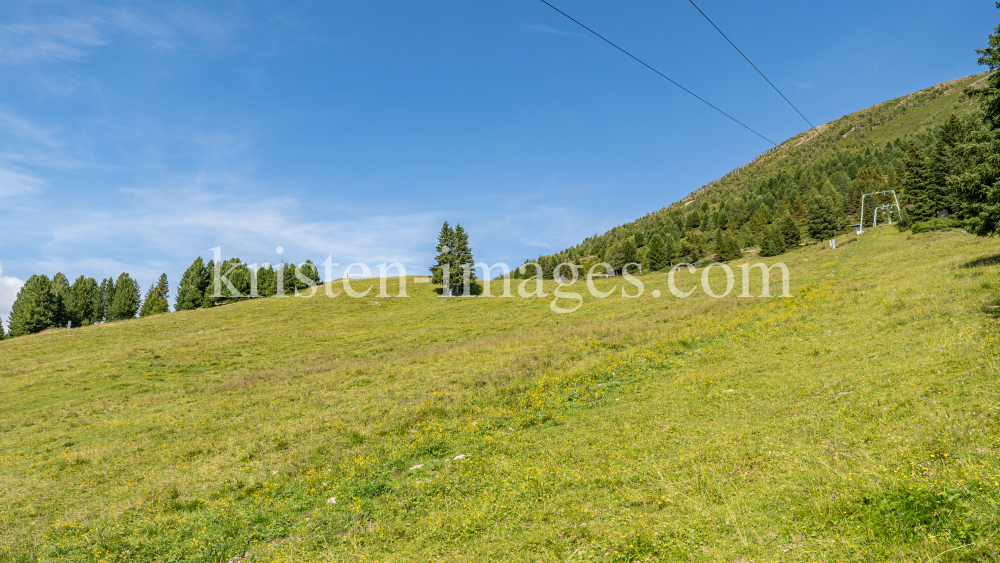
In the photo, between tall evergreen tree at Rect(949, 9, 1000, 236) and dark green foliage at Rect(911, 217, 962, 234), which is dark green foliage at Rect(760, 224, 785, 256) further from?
tall evergreen tree at Rect(949, 9, 1000, 236)

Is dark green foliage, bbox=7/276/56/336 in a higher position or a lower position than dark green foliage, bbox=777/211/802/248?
lower

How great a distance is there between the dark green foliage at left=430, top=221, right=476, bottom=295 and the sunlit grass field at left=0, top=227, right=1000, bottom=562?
46.7 metres

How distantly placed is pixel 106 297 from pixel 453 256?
101 meters

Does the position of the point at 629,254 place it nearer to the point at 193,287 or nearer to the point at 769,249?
the point at 769,249

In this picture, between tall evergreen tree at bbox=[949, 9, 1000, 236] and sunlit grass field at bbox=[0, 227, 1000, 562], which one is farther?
tall evergreen tree at bbox=[949, 9, 1000, 236]

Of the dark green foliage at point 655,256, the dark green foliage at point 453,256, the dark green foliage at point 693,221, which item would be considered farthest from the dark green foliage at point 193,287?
the dark green foliage at point 693,221

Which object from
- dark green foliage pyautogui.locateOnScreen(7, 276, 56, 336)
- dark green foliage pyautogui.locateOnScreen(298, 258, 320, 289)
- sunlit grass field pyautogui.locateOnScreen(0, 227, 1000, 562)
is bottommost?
sunlit grass field pyautogui.locateOnScreen(0, 227, 1000, 562)

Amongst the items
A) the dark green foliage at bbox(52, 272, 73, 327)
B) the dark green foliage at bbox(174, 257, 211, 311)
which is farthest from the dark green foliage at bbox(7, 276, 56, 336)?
the dark green foliage at bbox(174, 257, 211, 311)

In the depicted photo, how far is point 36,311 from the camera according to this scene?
85.4m

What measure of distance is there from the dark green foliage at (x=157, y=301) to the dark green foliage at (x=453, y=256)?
7365cm

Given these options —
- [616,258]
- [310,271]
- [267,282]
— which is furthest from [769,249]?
[267,282]

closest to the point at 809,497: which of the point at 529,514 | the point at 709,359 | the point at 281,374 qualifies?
the point at 529,514

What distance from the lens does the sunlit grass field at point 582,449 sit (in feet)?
21.7

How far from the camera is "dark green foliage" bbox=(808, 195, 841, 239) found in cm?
8450
